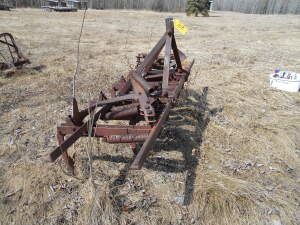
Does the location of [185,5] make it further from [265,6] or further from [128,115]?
[128,115]

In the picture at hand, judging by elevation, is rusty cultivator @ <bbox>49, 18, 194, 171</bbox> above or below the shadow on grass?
above

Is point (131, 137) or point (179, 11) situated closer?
point (131, 137)

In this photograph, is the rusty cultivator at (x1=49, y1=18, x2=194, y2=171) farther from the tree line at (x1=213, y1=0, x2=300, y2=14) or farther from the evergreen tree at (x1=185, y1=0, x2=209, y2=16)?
the tree line at (x1=213, y1=0, x2=300, y2=14)

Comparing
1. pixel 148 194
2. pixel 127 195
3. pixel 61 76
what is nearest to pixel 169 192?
pixel 148 194

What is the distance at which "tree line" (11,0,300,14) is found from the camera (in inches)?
859

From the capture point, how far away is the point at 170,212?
2367mm

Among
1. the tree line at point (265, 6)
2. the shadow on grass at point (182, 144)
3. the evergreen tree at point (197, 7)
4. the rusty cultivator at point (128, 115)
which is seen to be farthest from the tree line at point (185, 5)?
the rusty cultivator at point (128, 115)

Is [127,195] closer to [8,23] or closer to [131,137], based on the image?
[131,137]

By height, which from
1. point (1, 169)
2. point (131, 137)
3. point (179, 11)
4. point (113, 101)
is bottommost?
point (1, 169)

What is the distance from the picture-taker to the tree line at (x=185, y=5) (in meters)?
21.8

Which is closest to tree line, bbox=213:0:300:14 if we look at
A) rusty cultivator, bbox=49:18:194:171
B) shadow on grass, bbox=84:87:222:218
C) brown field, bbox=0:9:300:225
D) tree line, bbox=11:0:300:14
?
tree line, bbox=11:0:300:14

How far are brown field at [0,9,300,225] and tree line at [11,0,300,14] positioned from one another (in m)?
18.1

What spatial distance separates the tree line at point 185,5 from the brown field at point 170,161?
714 inches

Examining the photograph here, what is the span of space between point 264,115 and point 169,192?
2.84m
